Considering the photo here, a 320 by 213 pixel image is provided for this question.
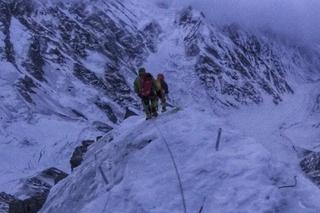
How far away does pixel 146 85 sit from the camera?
1970 centimetres

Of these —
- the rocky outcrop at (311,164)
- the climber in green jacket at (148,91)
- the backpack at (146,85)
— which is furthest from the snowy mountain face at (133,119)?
the backpack at (146,85)

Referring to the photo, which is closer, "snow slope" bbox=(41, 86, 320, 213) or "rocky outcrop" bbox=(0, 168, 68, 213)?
"snow slope" bbox=(41, 86, 320, 213)

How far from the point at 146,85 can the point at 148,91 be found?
0.23 m

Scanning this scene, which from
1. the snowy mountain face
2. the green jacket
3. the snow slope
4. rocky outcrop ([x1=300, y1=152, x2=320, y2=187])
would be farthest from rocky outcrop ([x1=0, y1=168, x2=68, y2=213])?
rocky outcrop ([x1=300, y1=152, x2=320, y2=187])

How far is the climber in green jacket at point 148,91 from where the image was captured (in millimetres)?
19625

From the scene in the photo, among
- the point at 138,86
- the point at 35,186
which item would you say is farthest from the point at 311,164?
the point at 138,86

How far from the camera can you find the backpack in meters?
19.6

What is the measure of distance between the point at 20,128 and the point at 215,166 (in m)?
81.6

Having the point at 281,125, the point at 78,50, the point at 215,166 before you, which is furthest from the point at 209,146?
the point at 281,125

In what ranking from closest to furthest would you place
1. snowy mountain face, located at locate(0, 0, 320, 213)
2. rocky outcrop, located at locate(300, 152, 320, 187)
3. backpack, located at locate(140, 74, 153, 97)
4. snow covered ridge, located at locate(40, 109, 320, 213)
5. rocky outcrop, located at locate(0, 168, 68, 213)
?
snow covered ridge, located at locate(40, 109, 320, 213), snowy mountain face, located at locate(0, 0, 320, 213), backpack, located at locate(140, 74, 153, 97), rocky outcrop, located at locate(0, 168, 68, 213), rocky outcrop, located at locate(300, 152, 320, 187)

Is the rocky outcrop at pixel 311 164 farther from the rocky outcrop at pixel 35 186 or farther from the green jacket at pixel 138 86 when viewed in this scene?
the green jacket at pixel 138 86

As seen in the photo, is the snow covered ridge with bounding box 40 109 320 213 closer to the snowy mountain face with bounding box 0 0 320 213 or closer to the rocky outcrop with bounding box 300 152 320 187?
the snowy mountain face with bounding box 0 0 320 213

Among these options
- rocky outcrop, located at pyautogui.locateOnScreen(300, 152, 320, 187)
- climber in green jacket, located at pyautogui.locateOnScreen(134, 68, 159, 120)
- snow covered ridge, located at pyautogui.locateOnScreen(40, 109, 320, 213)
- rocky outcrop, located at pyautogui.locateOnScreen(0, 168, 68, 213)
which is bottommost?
snow covered ridge, located at pyautogui.locateOnScreen(40, 109, 320, 213)

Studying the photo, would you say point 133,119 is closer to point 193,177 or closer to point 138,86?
point 138,86
